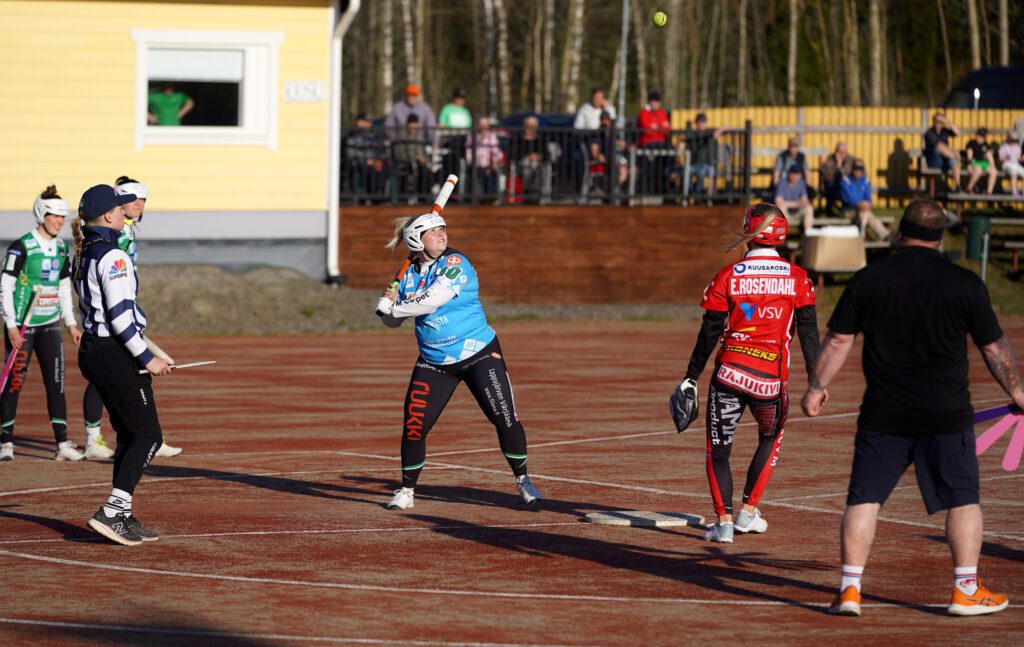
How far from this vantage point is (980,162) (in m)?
31.2

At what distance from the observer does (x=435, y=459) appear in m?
13.2

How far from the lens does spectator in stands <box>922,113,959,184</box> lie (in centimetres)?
3133

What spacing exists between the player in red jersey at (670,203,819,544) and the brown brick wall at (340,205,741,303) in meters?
16.9

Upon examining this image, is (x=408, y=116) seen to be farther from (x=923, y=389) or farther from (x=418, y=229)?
(x=923, y=389)

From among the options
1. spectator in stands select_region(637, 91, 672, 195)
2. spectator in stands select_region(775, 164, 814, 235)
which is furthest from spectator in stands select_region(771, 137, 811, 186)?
spectator in stands select_region(637, 91, 672, 195)

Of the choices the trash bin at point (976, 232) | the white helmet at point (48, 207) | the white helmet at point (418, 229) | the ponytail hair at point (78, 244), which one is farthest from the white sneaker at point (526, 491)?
the trash bin at point (976, 232)

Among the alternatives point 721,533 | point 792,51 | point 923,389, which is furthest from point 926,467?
point 792,51

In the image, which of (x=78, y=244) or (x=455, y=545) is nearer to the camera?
(x=455, y=545)

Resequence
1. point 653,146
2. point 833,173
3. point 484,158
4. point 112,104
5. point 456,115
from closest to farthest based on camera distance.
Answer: point 112,104 < point 484,158 < point 456,115 < point 653,146 < point 833,173

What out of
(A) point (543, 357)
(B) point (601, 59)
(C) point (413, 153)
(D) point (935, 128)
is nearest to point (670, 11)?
(B) point (601, 59)

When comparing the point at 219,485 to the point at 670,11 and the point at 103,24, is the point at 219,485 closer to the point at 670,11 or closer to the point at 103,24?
the point at 103,24

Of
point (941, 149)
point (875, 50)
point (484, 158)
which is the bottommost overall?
point (484, 158)

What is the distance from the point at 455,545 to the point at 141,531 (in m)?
1.91

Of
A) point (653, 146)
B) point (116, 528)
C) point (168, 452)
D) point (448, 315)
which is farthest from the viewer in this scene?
point (653, 146)
